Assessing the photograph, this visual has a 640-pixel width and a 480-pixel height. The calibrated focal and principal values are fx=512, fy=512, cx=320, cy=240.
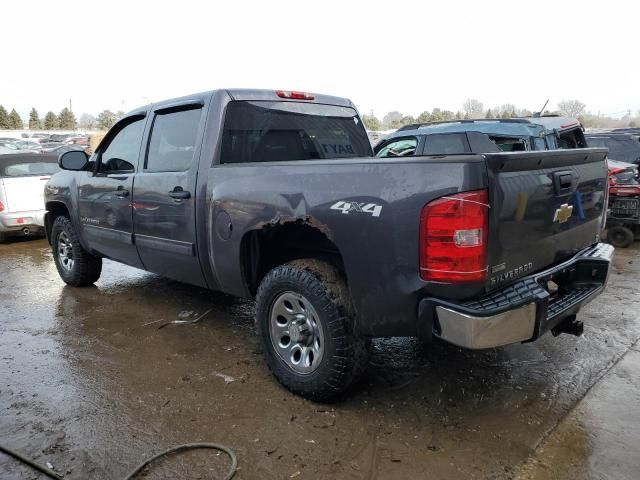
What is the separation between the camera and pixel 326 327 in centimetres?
290

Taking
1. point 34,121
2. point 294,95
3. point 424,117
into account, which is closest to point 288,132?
point 294,95

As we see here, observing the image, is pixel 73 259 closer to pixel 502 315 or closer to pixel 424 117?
pixel 502 315

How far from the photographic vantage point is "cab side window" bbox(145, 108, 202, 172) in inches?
154

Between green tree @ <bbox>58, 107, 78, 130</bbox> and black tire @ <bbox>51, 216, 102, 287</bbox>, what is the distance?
69.3 metres

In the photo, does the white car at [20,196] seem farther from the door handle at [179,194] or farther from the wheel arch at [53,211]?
the door handle at [179,194]

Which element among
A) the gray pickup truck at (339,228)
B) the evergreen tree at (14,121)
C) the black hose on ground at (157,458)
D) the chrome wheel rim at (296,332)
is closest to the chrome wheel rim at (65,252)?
the gray pickup truck at (339,228)

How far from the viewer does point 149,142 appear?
4.39 metres

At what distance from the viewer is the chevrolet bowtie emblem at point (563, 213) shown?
9.61 ft

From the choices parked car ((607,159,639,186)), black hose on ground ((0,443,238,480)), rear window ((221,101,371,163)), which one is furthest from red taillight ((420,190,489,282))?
parked car ((607,159,639,186))

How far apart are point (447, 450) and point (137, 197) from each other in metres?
3.10

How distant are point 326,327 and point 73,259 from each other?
3917mm

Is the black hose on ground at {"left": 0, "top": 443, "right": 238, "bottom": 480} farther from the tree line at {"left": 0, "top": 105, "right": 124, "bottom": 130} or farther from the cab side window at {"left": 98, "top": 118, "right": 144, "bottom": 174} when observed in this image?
the tree line at {"left": 0, "top": 105, "right": 124, "bottom": 130}

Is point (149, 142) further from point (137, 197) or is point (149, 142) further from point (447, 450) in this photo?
point (447, 450)

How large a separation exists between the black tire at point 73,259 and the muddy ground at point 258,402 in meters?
0.90
